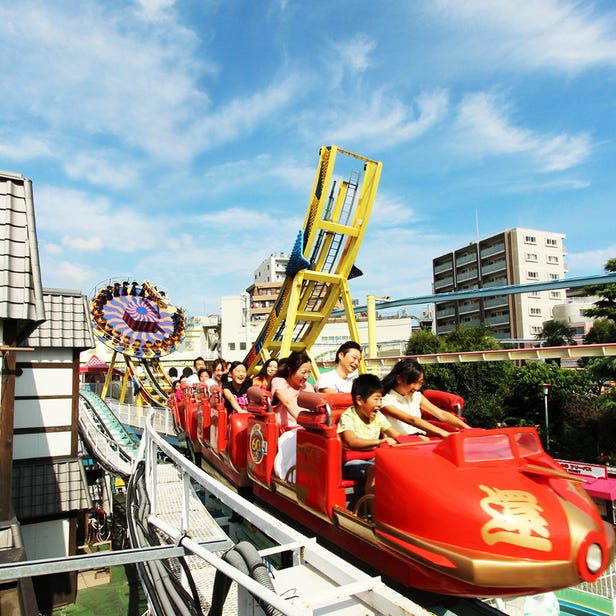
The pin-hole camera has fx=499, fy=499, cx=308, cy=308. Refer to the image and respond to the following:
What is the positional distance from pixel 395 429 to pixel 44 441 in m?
7.64

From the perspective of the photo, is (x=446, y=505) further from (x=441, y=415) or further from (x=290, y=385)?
(x=290, y=385)

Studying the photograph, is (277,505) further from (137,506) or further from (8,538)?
(8,538)

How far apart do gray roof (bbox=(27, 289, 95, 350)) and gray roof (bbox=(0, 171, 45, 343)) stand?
3.72 m

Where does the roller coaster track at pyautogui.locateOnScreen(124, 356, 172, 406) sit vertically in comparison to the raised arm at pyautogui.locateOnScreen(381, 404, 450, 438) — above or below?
below

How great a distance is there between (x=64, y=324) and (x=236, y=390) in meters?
5.01

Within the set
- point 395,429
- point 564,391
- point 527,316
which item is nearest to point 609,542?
point 395,429

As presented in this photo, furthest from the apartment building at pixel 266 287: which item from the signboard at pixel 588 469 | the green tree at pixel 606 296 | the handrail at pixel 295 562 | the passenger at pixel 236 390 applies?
the handrail at pixel 295 562

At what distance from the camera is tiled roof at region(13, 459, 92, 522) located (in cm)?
810

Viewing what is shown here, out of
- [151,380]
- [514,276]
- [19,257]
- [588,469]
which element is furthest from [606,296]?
[514,276]

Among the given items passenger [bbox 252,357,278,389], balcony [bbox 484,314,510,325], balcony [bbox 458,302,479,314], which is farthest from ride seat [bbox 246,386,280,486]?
balcony [bbox 458,302,479,314]

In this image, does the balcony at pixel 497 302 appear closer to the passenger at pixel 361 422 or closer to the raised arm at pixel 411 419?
the raised arm at pixel 411 419

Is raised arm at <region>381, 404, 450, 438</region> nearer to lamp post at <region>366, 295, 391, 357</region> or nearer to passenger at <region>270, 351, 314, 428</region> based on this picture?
passenger at <region>270, 351, 314, 428</region>

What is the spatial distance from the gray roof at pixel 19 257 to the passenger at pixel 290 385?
258cm

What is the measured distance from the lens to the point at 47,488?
8.43 metres
